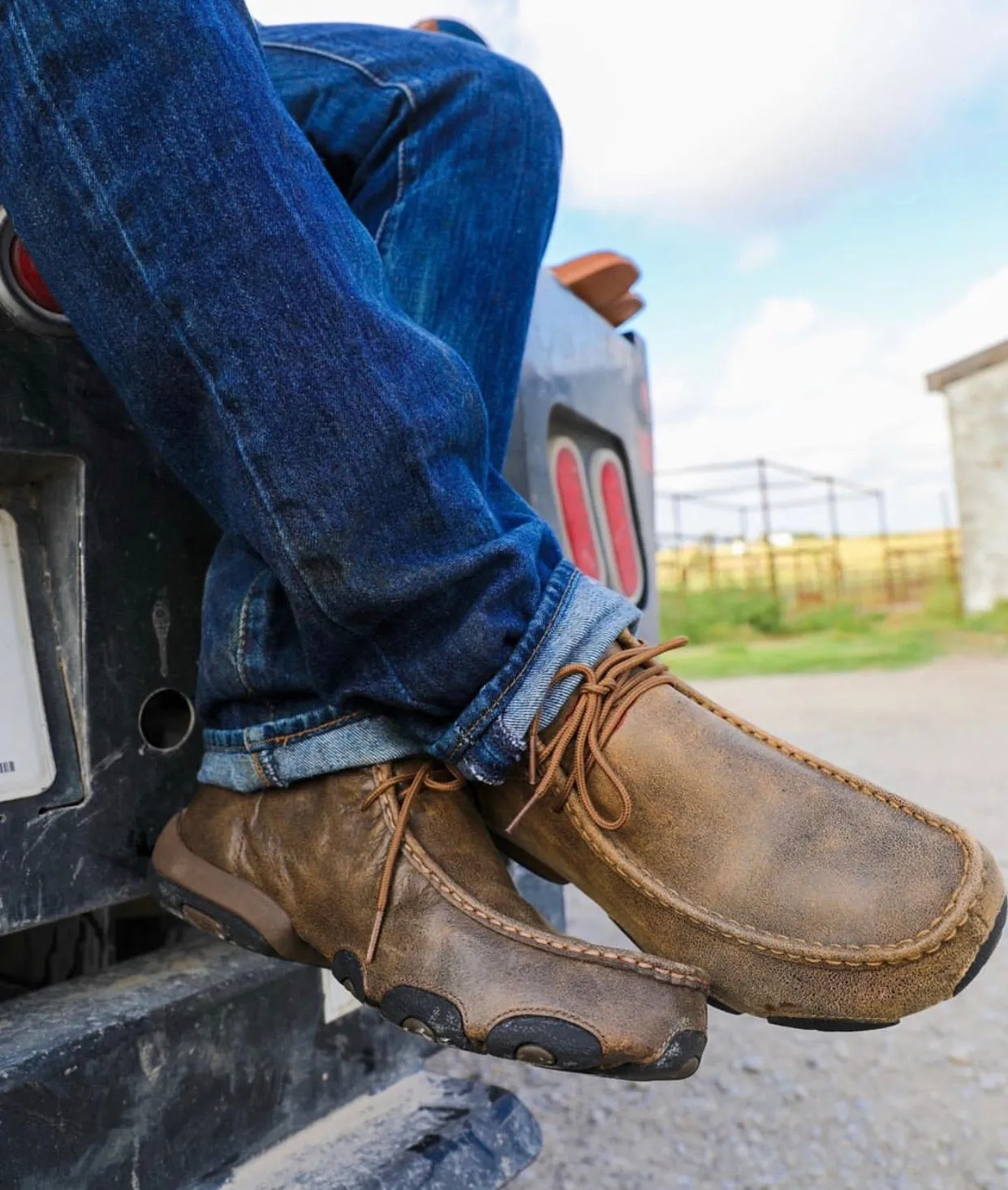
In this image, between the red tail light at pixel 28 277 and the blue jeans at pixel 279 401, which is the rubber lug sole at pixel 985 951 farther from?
the red tail light at pixel 28 277

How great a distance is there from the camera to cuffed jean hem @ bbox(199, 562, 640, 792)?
2.44ft

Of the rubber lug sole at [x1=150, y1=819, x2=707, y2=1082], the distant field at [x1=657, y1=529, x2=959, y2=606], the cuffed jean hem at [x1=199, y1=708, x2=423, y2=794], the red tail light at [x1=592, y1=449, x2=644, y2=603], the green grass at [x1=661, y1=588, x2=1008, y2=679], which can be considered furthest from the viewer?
the distant field at [x1=657, y1=529, x2=959, y2=606]

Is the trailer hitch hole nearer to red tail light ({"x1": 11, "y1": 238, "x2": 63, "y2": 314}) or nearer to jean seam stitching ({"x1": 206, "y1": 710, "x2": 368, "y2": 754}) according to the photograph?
jean seam stitching ({"x1": 206, "y1": 710, "x2": 368, "y2": 754})

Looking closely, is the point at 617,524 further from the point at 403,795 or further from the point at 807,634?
the point at 807,634

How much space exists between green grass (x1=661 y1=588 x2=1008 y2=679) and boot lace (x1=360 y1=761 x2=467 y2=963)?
296 inches

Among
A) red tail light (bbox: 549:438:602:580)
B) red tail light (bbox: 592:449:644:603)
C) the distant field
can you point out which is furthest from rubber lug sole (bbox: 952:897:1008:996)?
the distant field

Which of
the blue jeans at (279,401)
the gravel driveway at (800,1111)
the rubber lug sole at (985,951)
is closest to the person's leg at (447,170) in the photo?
the blue jeans at (279,401)

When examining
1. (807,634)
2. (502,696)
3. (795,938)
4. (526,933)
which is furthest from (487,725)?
(807,634)

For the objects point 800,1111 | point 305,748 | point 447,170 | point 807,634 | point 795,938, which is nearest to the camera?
point 795,938

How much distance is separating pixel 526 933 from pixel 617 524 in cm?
99

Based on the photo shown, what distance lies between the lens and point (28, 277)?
2.77ft

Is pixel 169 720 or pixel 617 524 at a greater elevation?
pixel 617 524

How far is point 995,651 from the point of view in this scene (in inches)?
376

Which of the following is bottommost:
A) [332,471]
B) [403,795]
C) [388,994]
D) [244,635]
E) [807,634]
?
[807,634]
